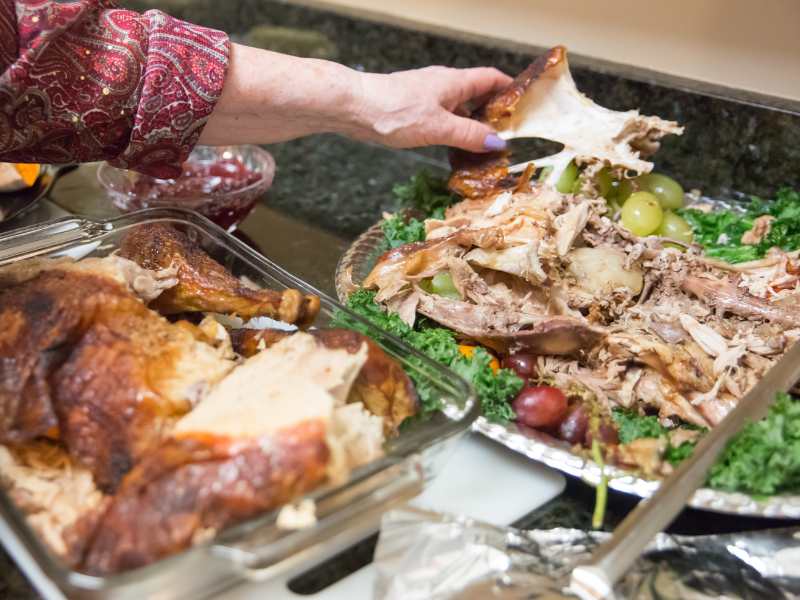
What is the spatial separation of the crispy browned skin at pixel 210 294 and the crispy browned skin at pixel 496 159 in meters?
0.65

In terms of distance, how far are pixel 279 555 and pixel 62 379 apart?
1.20 ft

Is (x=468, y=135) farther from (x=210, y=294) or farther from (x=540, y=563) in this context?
(x=540, y=563)

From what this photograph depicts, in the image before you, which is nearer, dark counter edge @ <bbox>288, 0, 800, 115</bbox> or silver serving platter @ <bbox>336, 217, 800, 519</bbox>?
silver serving platter @ <bbox>336, 217, 800, 519</bbox>

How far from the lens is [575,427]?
1216 mm

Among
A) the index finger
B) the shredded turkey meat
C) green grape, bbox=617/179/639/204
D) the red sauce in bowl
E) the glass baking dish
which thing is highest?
the index finger

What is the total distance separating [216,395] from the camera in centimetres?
98

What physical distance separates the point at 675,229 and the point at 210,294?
3.37 ft

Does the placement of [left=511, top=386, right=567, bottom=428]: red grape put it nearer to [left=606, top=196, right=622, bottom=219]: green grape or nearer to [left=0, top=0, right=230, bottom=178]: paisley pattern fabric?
[left=606, top=196, right=622, bottom=219]: green grape

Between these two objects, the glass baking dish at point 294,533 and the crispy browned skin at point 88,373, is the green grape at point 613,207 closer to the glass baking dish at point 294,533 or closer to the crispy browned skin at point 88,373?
the glass baking dish at point 294,533

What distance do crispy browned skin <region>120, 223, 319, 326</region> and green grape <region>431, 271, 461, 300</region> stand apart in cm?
31

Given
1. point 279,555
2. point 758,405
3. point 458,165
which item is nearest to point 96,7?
point 458,165

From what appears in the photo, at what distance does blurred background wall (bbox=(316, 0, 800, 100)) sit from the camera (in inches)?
71.9

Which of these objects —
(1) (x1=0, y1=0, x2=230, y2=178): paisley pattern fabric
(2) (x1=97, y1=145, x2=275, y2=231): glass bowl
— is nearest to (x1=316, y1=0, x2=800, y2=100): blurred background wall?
(2) (x1=97, y1=145, x2=275, y2=231): glass bowl

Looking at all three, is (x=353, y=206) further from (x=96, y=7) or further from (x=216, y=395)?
(x=216, y=395)
